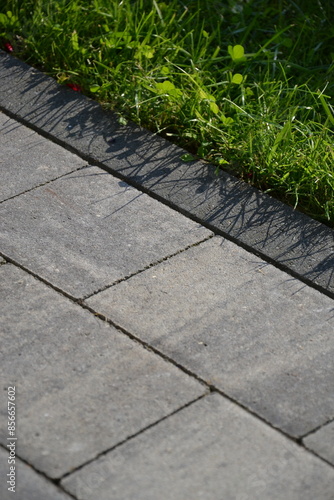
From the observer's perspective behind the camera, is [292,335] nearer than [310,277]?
Yes

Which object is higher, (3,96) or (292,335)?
(3,96)

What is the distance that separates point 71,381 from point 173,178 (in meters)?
1.39

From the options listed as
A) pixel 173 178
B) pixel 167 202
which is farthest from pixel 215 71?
pixel 167 202

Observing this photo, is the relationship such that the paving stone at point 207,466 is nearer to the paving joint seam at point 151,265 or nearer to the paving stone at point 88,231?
the paving joint seam at point 151,265

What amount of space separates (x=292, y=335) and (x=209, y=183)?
1.04 m

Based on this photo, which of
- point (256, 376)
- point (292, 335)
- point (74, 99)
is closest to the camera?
point (256, 376)

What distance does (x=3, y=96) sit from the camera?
442 cm

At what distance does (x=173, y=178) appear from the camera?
3889 millimetres

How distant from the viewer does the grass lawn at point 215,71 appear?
12.8ft

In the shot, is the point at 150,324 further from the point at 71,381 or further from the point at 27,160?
the point at 27,160

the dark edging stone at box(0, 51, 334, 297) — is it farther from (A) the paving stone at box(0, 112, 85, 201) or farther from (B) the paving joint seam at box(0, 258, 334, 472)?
(B) the paving joint seam at box(0, 258, 334, 472)

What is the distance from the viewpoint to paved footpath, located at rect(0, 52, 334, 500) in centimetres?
254

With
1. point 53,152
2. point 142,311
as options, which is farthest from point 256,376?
point 53,152

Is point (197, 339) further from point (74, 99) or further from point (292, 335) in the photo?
point (74, 99)
